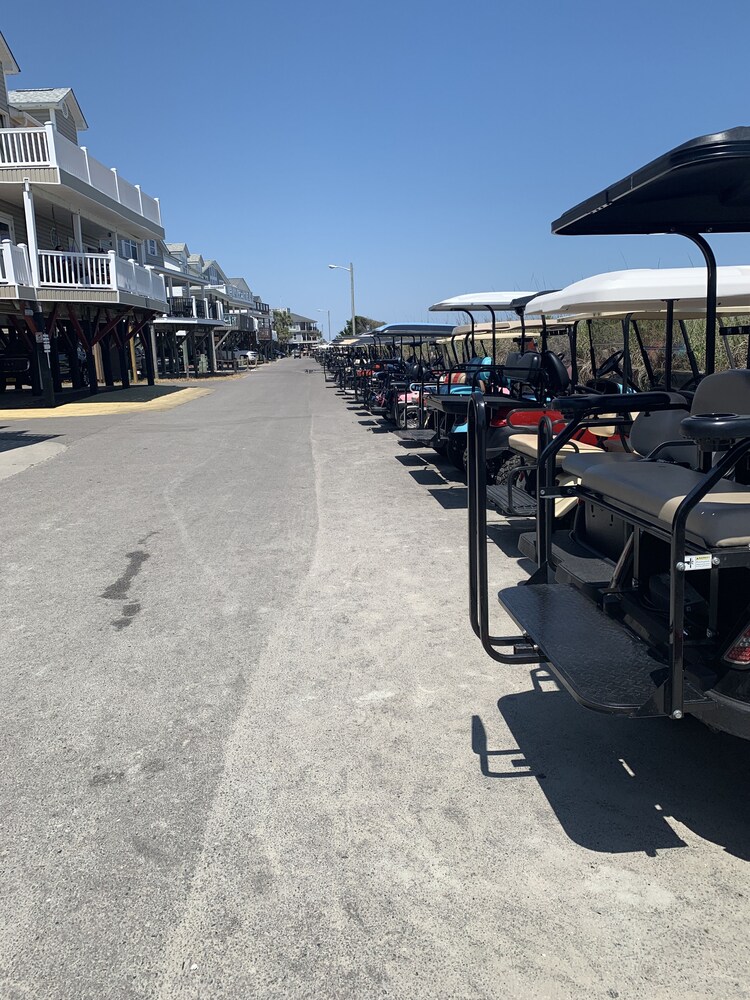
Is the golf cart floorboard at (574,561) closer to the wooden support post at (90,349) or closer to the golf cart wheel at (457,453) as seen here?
the golf cart wheel at (457,453)

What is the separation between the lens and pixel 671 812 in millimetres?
2854

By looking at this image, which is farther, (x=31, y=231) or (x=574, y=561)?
(x=31, y=231)

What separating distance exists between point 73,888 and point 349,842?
3.02ft

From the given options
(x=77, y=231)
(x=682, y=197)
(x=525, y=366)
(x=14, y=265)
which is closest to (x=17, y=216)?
(x=77, y=231)

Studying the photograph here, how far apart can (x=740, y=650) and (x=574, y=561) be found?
134 centimetres

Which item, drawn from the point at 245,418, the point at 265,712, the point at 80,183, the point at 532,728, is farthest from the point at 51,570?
the point at 80,183

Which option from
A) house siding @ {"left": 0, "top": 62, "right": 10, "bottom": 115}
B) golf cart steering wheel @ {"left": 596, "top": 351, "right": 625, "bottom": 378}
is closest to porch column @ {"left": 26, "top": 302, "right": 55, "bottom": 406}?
house siding @ {"left": 0, "top": 62, "right": 10, "bottom": 115}

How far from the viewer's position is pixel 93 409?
21016mm

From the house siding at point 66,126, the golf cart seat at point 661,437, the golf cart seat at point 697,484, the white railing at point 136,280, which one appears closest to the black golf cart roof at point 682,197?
the golf cart seat at point 697,484

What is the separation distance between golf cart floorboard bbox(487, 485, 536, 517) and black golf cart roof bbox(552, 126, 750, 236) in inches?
81.4

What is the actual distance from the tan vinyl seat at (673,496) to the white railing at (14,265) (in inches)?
743

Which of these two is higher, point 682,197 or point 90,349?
point 682,197

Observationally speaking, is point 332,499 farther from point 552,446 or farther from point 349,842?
point 349,842

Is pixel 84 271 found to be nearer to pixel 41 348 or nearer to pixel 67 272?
pixel 67 272
